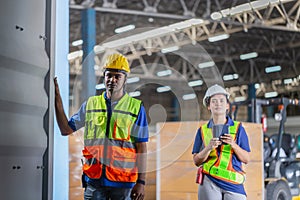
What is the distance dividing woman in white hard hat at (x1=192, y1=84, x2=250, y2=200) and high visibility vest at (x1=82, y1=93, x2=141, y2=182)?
99 centimetres

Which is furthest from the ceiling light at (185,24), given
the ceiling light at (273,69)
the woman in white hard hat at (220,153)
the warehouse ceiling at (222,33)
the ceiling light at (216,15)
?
the woman in white hard hat at (220,153)

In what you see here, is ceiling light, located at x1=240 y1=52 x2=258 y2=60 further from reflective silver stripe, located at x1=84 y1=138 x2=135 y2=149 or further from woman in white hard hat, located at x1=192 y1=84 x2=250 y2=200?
reflective silver stripe, located at x1=84 y1=138 x2=135 y2=149

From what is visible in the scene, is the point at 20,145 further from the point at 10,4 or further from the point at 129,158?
the point at 129,158

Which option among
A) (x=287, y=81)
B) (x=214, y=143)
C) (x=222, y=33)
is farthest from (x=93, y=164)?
(x=287, y=81)

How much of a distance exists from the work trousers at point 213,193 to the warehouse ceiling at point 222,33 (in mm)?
5166

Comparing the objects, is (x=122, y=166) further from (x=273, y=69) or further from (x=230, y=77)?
(x=230, y=77)

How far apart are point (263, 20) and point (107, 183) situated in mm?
11785

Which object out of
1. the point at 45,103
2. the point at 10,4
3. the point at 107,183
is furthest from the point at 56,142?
the point at 10,4

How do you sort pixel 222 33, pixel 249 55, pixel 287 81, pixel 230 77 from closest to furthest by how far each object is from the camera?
pixel 222 33, pixel 249 55, pixel 287 81, pixel 230 77

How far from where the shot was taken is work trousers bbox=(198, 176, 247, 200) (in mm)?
3221

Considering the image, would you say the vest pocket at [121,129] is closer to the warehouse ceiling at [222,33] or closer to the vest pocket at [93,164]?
the vest pocket at [93,164]

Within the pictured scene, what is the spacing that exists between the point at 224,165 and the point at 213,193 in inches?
7.8

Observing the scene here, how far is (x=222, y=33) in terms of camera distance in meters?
16.0

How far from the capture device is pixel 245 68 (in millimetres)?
21344
